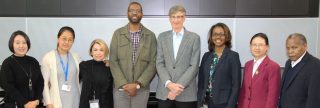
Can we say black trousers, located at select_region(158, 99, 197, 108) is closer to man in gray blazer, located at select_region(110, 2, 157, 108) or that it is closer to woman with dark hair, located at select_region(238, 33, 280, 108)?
man in gray blazer, located at select_region(110, 2, 157, 108)

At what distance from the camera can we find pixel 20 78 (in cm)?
316

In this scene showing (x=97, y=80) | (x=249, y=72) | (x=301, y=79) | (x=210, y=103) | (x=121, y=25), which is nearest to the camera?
(x=301, y=79)

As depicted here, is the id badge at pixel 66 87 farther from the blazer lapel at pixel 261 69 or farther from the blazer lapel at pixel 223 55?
the blazer lapel at pixel 261 69

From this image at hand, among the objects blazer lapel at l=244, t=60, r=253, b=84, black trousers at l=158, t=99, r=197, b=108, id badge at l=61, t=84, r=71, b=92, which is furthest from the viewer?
black trousers at l=158, t=99, r=197, b=108

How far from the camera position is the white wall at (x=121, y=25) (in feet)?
18.6

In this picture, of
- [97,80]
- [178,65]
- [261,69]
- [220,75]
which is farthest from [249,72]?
[97,80]

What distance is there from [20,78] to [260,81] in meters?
2.20

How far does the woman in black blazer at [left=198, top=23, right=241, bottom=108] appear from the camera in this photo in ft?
10.6

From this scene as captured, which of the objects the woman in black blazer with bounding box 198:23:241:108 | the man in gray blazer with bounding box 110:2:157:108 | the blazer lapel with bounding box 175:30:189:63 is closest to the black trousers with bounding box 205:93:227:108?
the woman in black blazer with bounding box 198:23:241:108

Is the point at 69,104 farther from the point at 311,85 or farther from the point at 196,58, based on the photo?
the point at 311,85

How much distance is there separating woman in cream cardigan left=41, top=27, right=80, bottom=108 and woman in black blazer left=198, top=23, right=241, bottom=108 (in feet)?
4.20

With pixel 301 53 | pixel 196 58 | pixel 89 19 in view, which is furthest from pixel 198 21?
pixel 301 53

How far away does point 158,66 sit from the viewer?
11.6 feet

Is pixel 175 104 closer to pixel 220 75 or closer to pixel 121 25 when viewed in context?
pixel 220 75
